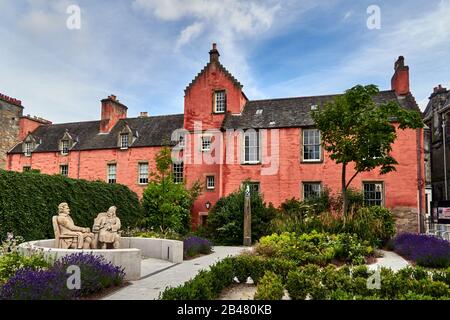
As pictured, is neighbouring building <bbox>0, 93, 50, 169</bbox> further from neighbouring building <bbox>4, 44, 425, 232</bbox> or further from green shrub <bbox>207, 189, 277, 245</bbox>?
green shrub <bbox>207, 189, 277, 245</bbox>

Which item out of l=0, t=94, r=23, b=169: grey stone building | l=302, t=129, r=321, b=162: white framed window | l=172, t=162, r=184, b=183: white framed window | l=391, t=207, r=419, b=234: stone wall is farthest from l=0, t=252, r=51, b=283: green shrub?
l=0, t=94, r=23, b=169: grey stone building

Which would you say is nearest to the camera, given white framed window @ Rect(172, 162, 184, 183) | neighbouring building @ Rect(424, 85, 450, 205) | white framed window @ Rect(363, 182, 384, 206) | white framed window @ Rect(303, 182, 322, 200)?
white framed window @ Rect(363, 182, 384, 206)

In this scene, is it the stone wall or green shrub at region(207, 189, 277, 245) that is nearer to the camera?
green shrub at region(207, 189, 277, 245)

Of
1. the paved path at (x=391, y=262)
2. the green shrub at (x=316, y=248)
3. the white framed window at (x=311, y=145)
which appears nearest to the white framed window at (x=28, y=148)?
the white framed window at (x=311, y=145)

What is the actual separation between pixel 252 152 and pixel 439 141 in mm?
19535

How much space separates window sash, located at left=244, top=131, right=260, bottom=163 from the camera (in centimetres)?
2397

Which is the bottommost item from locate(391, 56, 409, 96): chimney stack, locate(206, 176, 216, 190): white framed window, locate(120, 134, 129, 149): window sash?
locate(206, 176, 216, 190): white framed window

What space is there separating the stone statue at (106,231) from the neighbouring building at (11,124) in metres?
25.5

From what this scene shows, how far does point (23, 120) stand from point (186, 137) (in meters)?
18.8

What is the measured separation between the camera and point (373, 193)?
72.3ft

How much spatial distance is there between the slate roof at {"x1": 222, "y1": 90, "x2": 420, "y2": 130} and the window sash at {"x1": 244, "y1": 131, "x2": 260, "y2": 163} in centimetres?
54

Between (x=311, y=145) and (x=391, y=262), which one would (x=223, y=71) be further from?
(x=391, y=262)
